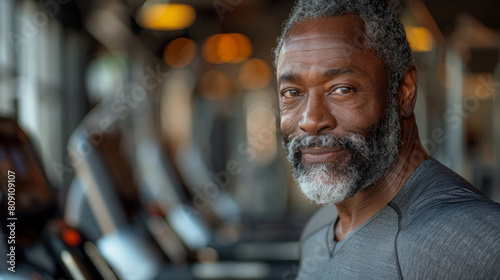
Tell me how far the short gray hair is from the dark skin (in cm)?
2

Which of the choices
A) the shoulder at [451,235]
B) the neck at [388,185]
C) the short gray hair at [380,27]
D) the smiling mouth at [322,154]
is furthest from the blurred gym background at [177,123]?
the shoulder at [451,235]

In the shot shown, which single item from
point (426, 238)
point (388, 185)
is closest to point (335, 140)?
point (388, 185)

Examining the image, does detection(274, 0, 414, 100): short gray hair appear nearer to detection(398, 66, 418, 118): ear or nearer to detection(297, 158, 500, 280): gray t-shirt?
detection(398, 66, 418, 118): ear

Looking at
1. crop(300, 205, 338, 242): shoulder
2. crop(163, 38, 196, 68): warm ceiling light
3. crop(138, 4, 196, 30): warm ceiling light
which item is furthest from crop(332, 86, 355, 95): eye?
crop(163, 38, 196, 68): warm ceiling light

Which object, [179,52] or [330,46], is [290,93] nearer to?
[330,46]

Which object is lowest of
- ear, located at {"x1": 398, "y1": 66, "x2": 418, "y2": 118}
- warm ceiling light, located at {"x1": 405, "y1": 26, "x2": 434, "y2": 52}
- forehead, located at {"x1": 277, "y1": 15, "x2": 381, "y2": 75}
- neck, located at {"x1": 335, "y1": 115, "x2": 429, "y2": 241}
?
warm ceiling light, located at {"x1": 405, "y1": 26, "x2": 434, "y2": 52}

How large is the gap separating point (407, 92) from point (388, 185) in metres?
0.21

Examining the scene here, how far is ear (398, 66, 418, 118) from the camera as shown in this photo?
119 cm

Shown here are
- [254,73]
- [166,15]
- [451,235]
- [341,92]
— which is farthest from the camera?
[254,73]

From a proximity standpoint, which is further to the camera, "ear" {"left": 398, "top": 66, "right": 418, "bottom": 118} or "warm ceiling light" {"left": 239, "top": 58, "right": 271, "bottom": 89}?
"warm ceiling light" {"left": 239, "top": 58, "right": 271, "bottom": 89}

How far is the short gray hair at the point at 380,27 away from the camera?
1.12 meters

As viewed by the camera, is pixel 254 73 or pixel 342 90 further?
pixel 254 73

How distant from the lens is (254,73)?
330 inches

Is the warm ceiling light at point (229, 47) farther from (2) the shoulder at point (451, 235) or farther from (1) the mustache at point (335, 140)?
(2) the shoulder at point (451, 235)
